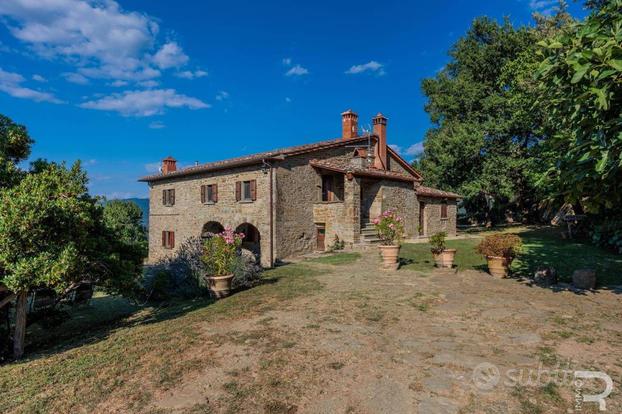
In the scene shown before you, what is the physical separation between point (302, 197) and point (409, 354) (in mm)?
12591

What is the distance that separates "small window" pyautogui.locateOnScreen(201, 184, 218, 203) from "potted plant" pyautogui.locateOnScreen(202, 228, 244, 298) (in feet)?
34.3

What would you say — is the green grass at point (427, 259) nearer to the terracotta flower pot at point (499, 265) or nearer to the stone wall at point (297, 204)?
the terracotta flower pot at point (499, 265)

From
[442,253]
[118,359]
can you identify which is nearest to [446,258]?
[442,253]

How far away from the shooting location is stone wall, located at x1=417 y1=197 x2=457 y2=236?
21.5 m

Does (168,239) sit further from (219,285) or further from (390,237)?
(390,237)

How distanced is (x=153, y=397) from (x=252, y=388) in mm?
1000

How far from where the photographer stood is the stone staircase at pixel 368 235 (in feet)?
53.3

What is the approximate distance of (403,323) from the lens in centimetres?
547

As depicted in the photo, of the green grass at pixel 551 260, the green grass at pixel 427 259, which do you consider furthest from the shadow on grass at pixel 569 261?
the green grass at pixel 427 259

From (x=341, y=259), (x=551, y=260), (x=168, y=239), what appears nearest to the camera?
(x=551, y=260)

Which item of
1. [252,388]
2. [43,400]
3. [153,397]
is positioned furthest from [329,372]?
Answer: [43,400]

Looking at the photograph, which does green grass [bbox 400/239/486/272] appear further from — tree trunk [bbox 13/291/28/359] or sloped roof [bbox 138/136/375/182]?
tree trunk [bbox 13/291/28/359]

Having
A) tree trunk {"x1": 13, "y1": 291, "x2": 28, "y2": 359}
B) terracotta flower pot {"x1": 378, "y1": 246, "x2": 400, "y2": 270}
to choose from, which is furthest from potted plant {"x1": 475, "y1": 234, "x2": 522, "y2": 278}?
tree trunk {"x1": 13, "y1": 291, "x2": 28, "y2": 359}

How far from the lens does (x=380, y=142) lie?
69.2ft
